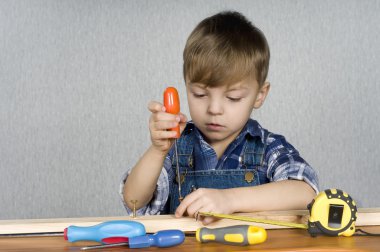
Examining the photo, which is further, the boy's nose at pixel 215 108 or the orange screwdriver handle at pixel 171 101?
the boy's nose at pixel 215 108

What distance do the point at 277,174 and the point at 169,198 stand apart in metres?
0.21

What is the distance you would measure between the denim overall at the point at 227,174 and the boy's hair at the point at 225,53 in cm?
13

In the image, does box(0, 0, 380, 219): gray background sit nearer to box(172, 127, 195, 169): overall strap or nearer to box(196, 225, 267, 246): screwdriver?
box(172, 127, 195, 169): overall strap

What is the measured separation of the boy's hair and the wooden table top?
37 centimetres

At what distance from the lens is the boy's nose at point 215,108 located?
0.97 metres

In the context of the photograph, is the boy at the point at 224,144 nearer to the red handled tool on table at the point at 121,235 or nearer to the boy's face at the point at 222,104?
the boy's face at the point at 222,104

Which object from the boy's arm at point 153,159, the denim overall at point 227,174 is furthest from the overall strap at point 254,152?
the boy's arm at point 153,159

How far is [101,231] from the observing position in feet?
2.05

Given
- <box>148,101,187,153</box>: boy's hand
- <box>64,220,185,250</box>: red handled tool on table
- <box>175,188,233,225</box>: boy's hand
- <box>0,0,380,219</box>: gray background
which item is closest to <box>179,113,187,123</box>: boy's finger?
<box>148,101,187,153</box>: boy's hand

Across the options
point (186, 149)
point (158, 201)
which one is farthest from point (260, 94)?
point (158, 201)

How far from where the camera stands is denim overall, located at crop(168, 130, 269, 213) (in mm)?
1073

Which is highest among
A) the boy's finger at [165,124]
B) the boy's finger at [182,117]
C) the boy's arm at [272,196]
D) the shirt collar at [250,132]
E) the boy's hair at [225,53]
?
the boy's hair at [225,53]

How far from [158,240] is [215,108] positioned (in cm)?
40

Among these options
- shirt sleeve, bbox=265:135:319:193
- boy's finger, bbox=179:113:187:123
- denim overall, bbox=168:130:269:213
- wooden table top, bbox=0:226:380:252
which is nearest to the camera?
wooden table top, bbox=0:226:380:252
